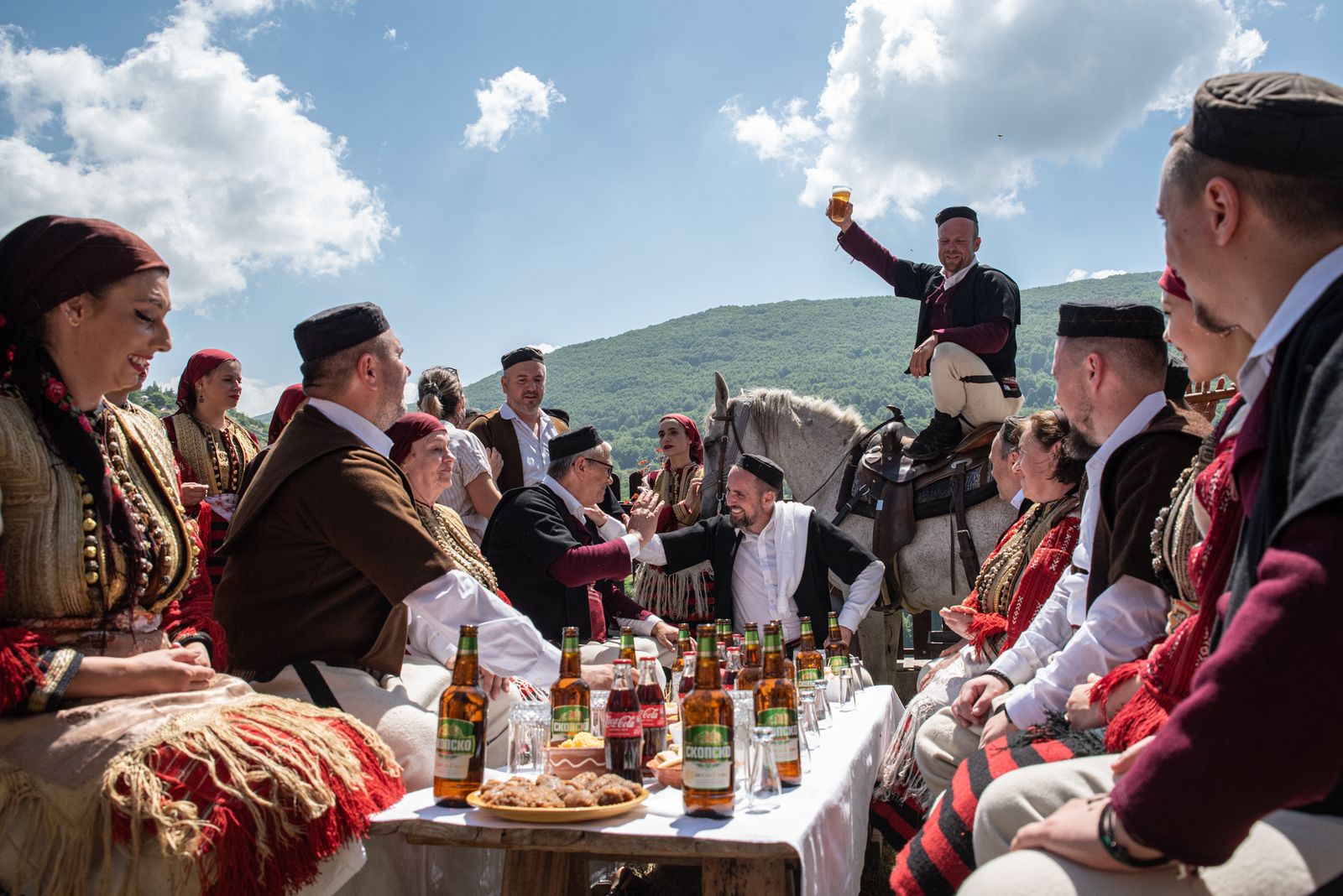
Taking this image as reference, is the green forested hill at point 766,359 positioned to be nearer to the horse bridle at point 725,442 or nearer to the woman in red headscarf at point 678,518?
the woman in red headscarf at point 678,518

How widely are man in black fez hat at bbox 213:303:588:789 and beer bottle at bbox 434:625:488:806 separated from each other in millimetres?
402

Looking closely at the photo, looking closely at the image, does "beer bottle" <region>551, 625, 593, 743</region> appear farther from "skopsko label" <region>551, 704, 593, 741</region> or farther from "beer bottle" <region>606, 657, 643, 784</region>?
"beer bottle" <region>606, 657, 643, 784</region>

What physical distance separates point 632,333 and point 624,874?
92.8 metres

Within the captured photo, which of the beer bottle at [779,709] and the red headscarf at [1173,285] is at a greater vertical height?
the red headscarf at [1173,285]

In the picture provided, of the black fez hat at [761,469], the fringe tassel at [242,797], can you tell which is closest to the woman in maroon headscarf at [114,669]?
the fringe tassel at [242,797]

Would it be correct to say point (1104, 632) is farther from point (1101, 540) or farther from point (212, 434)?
point (212, 434)

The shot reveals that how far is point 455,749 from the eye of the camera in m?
2.27

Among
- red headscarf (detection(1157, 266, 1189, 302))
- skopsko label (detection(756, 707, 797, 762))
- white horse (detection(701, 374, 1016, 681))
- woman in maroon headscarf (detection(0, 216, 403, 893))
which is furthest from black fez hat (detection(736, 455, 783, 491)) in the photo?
woman in maroon headscarf (detection(0, 216, 403, 893))

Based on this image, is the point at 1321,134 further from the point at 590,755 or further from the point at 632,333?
the point at 632,333

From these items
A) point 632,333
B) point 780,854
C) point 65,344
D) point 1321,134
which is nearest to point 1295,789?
point 1321,134

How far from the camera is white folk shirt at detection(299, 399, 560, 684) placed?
2756 millimetres

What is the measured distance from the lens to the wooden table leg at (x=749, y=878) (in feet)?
6.63

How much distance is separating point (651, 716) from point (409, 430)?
197 cm

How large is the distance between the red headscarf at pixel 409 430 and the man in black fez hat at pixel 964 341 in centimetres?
385
